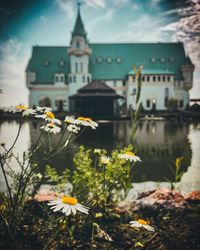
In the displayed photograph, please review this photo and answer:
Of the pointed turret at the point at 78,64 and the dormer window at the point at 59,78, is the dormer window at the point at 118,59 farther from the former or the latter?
the dormer window at the point at 59,78

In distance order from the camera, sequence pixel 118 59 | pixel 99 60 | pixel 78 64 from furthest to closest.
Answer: pixel 118 59, pixel 99 60, pixel 78 64

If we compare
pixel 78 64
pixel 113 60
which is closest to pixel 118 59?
pixel 113 60

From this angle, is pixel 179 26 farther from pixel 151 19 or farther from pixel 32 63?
pixel 32 63

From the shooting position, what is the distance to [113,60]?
102 feet

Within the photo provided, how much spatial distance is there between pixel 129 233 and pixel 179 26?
1.97 meters

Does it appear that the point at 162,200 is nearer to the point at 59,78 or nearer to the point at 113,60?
the point at 59,78

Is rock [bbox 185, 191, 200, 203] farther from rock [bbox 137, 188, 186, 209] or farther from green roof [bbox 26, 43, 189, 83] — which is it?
green roof [bbox 26, 43, 189, 83]

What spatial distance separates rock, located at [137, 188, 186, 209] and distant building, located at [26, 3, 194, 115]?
24.7m

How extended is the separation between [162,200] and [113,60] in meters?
30.9

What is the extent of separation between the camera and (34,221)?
185 cm

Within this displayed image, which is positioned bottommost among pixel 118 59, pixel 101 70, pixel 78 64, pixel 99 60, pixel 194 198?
pixel 194 198

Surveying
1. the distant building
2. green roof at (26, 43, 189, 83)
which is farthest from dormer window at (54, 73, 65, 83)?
green roof at (26, 43, 189, 83)

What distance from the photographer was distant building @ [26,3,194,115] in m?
27.2

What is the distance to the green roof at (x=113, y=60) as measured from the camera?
29.6m
